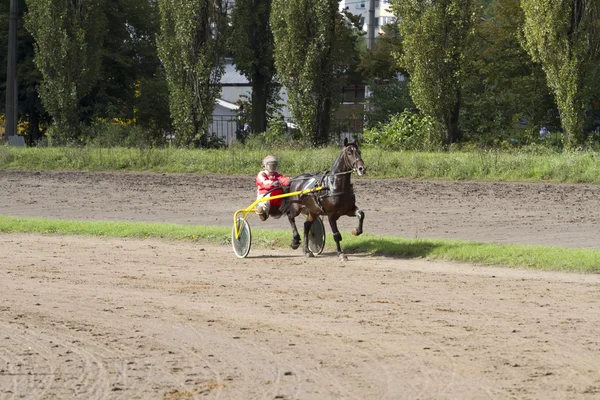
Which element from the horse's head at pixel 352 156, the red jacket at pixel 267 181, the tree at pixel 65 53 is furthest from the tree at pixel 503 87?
the horse's head at pixel 352 156

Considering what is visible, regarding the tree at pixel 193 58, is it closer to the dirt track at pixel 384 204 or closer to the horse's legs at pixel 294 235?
the dirt track at pixel 384 204

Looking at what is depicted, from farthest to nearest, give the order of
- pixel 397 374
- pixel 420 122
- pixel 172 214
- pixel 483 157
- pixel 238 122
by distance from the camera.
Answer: pixel 238 122
pixel 420 122
pixel 483 157
pixel 172 214
pixel 397 374

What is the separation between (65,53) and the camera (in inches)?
1791

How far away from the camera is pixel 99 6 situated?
47375 mm

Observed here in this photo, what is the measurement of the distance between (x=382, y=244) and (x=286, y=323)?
6.80 metres

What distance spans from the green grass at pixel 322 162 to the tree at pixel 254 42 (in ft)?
30.0

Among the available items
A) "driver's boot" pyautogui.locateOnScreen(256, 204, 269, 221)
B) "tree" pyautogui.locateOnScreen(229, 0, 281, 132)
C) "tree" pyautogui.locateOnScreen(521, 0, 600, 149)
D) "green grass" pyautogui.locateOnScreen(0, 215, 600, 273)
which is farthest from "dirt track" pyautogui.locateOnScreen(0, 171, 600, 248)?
"tree" pyautogui.locateOnScreen(229, 0, 281, 132)

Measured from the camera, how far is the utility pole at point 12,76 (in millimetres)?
44938

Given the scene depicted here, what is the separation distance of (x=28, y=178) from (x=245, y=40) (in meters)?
14.9

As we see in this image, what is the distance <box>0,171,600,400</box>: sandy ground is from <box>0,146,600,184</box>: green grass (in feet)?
35.1

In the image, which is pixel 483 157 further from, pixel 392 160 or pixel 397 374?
pixel 397 374

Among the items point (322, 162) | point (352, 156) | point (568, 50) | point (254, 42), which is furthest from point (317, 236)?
point (254, 42)

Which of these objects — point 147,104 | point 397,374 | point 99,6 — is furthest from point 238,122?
point 397,374

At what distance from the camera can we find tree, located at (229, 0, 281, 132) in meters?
47.1
